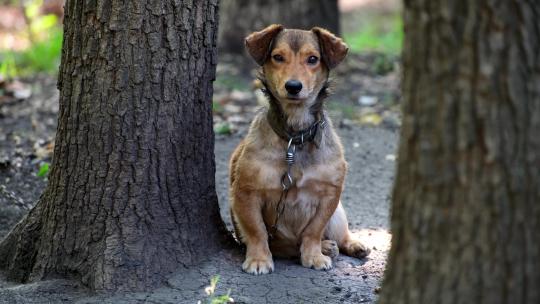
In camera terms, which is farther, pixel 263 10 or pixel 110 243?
pixel 263 10

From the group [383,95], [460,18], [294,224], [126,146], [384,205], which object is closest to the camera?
[460,18]

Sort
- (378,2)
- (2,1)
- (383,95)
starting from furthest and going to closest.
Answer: (378,2)
(2,1)
(383,95)

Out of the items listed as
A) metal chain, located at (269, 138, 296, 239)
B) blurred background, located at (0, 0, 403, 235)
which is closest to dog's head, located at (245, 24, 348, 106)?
metal chain, located at (269, 138, 296, 239)

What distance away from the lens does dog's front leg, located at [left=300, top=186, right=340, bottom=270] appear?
16.9ft

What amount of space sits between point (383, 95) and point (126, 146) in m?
5.85


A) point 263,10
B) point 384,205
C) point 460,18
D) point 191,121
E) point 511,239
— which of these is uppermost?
point 263,10

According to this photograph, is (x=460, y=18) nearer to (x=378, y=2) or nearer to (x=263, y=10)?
(x=263, y=10)

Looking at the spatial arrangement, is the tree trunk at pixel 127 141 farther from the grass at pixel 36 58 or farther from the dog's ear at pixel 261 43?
the grass at pixel 36 58

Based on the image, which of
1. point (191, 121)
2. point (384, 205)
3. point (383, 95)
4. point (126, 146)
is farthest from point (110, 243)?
point (383, 95)

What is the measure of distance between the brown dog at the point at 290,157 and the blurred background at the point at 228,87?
180 cm

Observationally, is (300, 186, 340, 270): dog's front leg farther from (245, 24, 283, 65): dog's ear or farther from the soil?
(245, 24, 283, 65): dog's ear

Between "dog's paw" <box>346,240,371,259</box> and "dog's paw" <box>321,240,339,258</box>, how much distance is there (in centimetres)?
12

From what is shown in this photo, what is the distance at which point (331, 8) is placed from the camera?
10.1m

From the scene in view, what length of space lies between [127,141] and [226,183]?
2.55 meters
